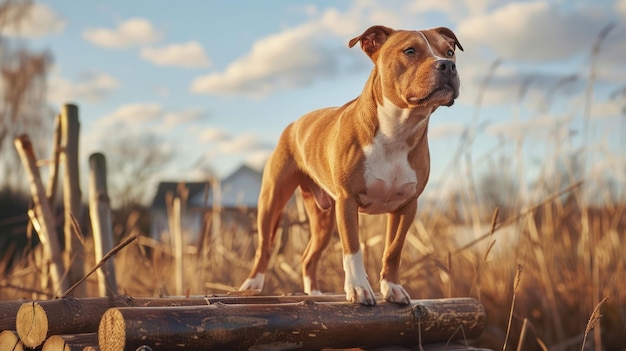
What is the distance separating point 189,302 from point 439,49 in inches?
56.2

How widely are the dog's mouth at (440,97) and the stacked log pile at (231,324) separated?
83 centimetres

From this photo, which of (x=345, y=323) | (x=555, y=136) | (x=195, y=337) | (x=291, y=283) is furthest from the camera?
(x=555, y=136)

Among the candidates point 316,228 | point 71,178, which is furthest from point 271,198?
Result: point 71,178

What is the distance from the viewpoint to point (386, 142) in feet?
9.58

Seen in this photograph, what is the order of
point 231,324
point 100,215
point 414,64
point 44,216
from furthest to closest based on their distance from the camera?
point 100,215
point 44,216
point 414,64
point 231,324

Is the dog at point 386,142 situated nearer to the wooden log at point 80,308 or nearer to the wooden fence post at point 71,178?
the wooden log at point 80,308

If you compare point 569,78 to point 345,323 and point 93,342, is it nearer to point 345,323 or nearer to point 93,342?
point 345,323

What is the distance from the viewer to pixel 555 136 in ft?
18.6

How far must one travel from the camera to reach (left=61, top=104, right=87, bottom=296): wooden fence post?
4637 millimetres

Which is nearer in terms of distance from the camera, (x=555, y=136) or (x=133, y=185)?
(x=555, y=136)

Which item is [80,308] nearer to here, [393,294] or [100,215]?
[393,294]

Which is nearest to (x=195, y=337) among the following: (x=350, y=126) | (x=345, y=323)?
(x=345, y=323)

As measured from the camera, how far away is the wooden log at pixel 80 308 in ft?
9.22

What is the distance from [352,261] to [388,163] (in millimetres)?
412
